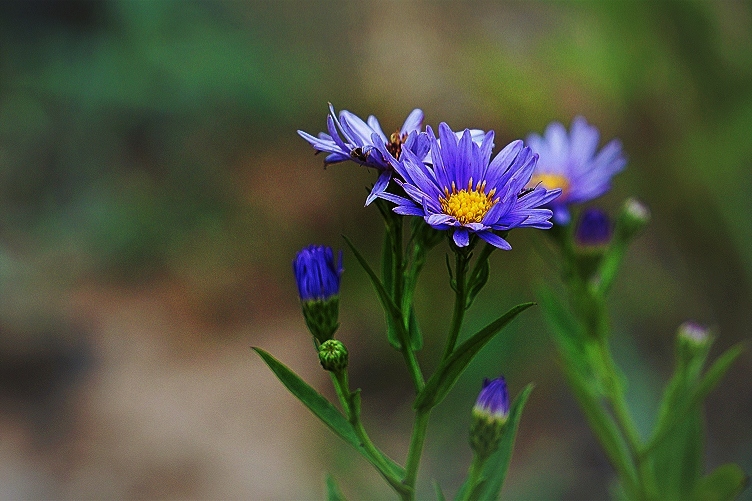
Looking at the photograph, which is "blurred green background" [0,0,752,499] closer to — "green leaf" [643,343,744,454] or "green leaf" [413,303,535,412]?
"green leaf" [643,343,744,454]

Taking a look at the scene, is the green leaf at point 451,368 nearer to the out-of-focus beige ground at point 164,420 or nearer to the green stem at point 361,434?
the green stem at point 361,434

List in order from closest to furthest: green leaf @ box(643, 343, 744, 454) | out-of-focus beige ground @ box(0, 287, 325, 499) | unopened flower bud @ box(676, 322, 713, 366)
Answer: green leaf @ box(643, 343, 744, 454) < unopened flower bud @ box(676, 322, 713, 366) < out-of-focus beige ground @ box(0, 287, 325, 499)

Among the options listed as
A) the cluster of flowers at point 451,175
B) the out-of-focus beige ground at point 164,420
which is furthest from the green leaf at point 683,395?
the out-of-focus beige ground at point 164,420

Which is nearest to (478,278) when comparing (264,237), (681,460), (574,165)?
(574,165)

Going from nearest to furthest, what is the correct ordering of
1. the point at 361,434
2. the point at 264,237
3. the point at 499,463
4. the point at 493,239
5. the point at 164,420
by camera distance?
the point at 493,239, the point at 361,434, the point at 499,463, the point at 164,420, the point at 264,237

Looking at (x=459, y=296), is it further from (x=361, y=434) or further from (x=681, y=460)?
(x=681, y=460)

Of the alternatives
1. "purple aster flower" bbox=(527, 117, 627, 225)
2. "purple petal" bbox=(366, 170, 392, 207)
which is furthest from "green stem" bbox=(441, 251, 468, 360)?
"purple aster flower" bbox=(527, 117, 627, 225)
